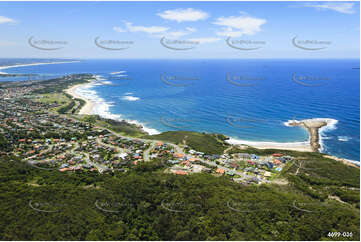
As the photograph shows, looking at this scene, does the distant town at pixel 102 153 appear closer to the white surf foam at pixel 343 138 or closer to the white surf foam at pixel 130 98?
the white surf foam at pixel 343 138

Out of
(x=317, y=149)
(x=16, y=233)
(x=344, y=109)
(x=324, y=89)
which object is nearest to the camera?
(x=16, y=233)

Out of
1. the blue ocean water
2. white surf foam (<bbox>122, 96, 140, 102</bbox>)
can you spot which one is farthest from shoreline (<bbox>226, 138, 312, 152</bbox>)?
white surf foam (<bbox>122, 96, 140, 102</bbox>)

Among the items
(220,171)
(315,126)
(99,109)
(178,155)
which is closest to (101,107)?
(99,109)

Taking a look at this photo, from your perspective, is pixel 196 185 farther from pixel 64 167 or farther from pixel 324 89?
pixel 324 89

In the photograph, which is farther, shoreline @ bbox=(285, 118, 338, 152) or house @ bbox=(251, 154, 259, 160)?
shoreline @ bbox=(285, 118, 338, 152)

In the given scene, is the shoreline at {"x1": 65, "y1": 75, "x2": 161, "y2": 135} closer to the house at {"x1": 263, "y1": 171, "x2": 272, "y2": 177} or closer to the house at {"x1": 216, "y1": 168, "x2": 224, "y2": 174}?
the house at {"x1": 216, "y1": 168, "x2": 224, "y2": 174}

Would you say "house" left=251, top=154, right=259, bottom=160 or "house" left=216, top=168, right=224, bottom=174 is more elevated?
"house" left=251, top=154, right=259, bottom=160

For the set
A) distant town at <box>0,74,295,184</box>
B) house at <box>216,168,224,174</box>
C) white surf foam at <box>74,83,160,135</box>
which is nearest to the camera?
house at <box>216,168,224,174</box>

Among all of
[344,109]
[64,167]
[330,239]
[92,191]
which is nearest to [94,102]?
[64,167]

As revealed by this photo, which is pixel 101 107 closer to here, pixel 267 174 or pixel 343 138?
pixel 267 174
